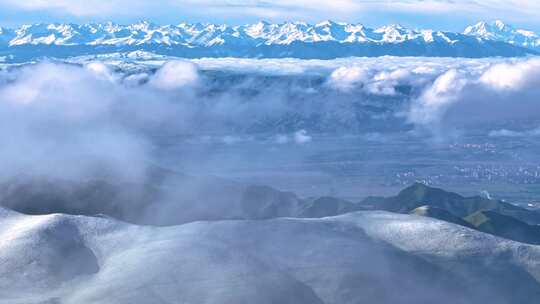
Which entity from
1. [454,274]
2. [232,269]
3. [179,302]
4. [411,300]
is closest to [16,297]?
[179,302]

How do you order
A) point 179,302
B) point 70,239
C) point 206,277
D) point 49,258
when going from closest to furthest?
point 179,302
point 206,277
point 49,258
point 70,239

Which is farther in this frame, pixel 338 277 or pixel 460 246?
pixel 460 246

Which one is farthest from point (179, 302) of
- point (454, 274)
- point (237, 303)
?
point (454, 274)

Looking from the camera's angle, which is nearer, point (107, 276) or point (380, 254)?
point (107, 276)

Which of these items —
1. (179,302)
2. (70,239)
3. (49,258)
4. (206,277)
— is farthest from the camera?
(70,239)

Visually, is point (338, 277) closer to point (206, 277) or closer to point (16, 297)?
point (206, 277)

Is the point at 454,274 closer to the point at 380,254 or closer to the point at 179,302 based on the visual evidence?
the point at 380,254
